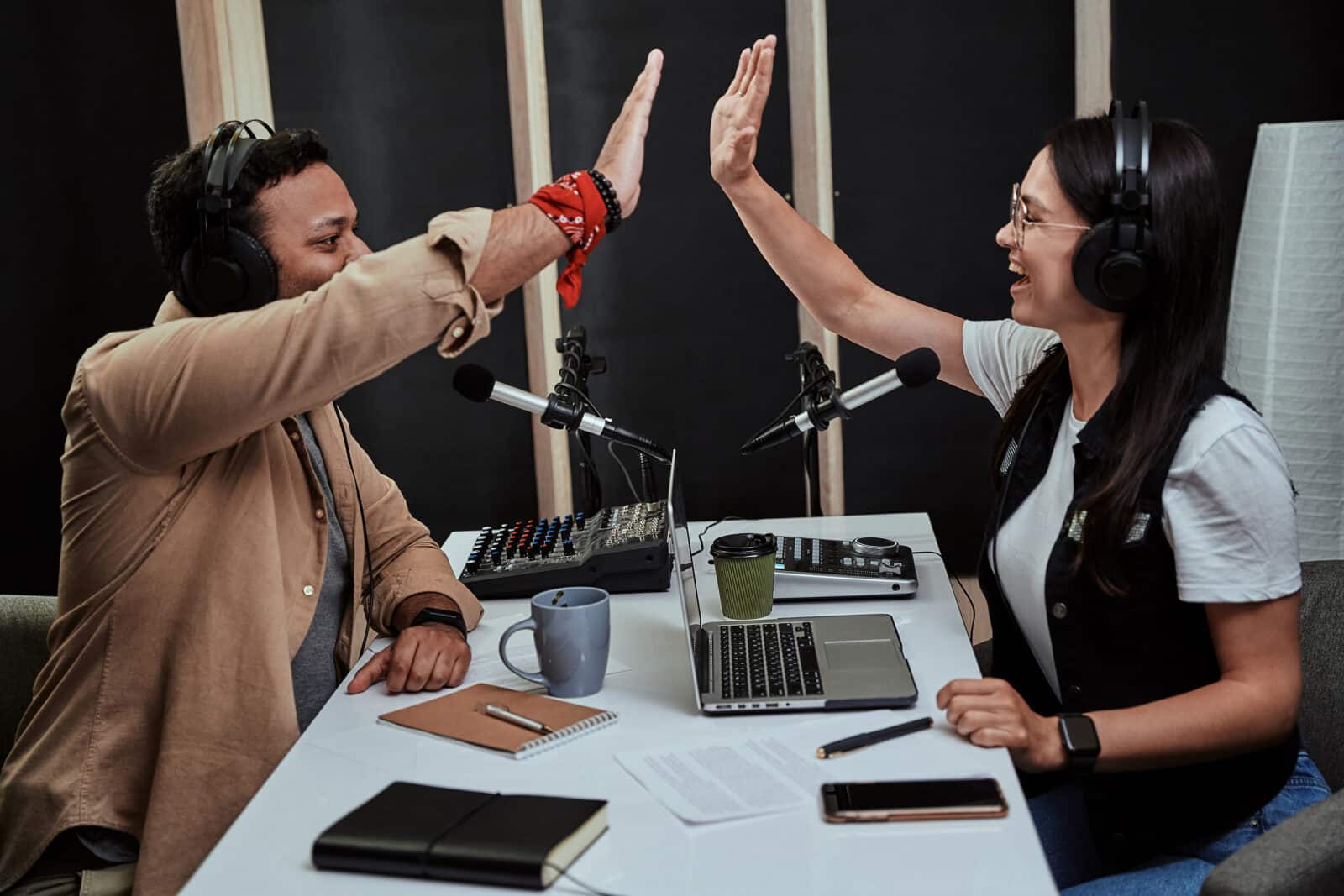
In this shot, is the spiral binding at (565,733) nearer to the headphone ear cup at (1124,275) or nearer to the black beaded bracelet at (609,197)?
the black beaded bracelet at (609,197)

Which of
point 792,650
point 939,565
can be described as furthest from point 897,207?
point 792,650

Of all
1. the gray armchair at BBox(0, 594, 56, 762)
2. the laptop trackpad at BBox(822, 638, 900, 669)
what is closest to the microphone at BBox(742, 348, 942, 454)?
the laptop trackpad at BBox(822, 638, 900, 669)

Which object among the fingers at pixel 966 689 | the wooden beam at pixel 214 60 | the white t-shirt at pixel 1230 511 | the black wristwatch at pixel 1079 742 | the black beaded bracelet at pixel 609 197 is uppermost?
the wooden beam at pixel 214 60

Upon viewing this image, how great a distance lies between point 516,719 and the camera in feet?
4.36

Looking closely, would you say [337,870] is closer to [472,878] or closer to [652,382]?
[472,878]

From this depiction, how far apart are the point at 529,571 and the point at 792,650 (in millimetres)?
537

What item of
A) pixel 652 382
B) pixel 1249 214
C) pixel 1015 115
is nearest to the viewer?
pixel 1249 214

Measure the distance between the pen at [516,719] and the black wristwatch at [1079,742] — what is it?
0.56m

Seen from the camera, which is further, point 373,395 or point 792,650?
point 373,395

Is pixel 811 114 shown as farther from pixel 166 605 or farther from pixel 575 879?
pixel 575 879

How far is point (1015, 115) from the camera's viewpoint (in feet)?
9.12

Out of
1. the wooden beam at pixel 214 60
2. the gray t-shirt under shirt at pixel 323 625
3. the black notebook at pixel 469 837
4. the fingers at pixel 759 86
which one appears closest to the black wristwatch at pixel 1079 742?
the black notebook at pixel 469 837

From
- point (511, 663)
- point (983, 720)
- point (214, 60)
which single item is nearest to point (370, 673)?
point (511, 663)

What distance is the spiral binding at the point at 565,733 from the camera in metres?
1.26
